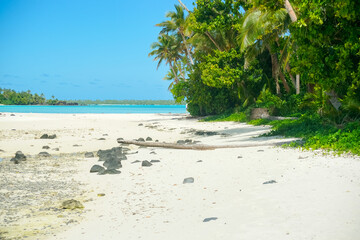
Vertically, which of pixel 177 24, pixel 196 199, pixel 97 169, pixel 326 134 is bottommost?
pixel 196 199

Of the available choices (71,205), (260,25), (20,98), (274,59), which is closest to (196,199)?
(71,205)

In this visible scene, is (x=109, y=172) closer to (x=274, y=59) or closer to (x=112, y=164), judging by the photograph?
(x=112, y=164)

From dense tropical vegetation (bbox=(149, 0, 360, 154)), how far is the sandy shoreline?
2755 millimetres

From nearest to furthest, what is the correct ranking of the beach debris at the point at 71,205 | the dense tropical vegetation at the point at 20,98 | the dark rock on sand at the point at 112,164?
the beach debris at the point at 71,205, the dark rock on sand at the point at 112,164, the dense tropical vegetation at the point at 20,98

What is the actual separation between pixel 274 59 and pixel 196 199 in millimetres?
20302

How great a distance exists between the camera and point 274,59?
24.7 m

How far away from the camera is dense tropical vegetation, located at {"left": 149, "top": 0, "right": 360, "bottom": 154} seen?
1000 cm

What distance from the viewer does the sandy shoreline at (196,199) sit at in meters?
4.41

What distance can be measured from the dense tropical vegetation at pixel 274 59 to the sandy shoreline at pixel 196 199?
2755mm

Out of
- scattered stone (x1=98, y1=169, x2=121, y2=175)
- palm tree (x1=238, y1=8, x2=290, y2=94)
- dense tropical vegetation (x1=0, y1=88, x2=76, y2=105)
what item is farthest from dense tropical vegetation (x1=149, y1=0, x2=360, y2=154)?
dense tropical vegetation (x1=0, y1=88, x2=76, y2=105)

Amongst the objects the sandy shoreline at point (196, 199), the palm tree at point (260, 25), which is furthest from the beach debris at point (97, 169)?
the palm tree at point (260, 25)

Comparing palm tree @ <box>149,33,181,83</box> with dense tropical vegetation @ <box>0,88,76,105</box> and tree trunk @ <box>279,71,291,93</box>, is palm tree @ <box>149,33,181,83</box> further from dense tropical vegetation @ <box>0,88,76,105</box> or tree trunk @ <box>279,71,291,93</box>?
dense tropical vegetation @ <box>0,88,76,105</box>

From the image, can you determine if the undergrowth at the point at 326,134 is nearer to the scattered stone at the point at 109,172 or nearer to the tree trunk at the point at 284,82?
A: the scattered stone at the point at 109,172

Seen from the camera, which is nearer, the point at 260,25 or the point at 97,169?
the point at 97,169
